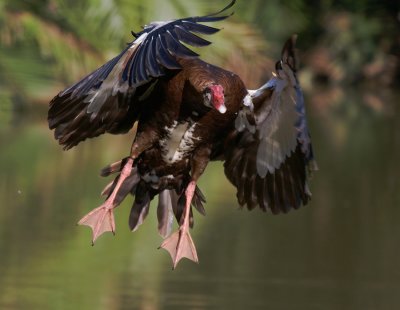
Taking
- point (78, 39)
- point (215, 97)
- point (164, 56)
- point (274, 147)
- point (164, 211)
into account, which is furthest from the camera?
point (78, 39)

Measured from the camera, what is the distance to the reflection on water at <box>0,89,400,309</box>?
796 cm

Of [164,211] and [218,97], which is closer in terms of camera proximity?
[218,97]

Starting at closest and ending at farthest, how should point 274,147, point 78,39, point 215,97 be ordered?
point 215,97
point 274,147
point 78,39

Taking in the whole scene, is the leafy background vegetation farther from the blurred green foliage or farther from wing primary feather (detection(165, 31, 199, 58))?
wing primary feather (detection(165, 31, 199, 58))

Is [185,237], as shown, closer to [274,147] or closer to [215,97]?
[274,147]

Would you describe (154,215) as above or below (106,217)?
above

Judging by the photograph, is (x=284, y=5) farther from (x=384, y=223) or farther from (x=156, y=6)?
(x=384, y=223)

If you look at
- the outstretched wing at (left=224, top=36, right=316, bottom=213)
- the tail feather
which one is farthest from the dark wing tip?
the tail feather

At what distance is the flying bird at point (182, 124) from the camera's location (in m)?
6.46

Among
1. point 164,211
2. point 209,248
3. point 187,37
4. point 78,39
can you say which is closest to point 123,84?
point 187,37

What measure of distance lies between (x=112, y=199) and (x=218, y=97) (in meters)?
0.89

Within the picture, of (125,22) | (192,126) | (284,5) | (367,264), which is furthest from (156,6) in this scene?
(192,126)

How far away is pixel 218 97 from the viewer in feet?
20.6

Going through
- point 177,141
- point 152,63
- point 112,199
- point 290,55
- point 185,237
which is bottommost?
point 185,237
